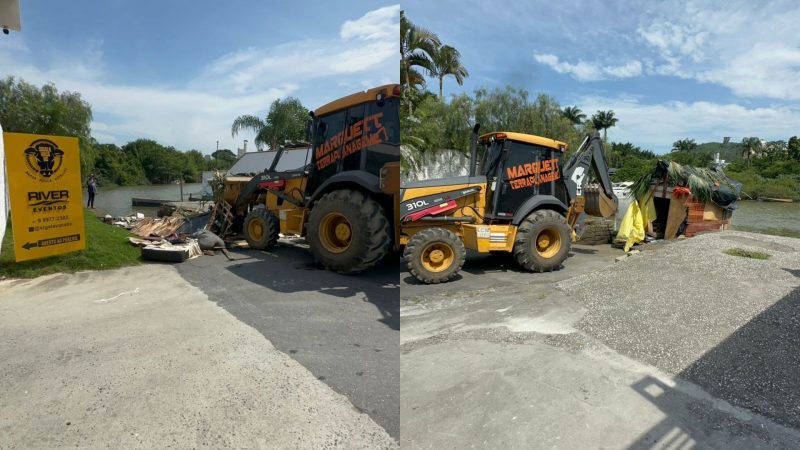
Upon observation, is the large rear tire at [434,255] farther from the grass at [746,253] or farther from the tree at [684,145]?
the tree at [684,145]

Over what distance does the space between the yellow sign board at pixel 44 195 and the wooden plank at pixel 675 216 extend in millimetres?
12443

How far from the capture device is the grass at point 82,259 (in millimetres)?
6871

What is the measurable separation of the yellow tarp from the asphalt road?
23.1ft

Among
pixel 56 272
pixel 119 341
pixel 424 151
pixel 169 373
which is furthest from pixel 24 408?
pixel 424 151

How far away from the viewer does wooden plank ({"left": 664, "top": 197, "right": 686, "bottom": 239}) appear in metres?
11.3

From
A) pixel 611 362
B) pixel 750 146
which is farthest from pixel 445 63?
pixel 750 146

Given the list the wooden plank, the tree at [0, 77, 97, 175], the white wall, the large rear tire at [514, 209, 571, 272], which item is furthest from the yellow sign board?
the tree at [0, 77, 97, 175]

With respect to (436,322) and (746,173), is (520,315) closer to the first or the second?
(436,322)

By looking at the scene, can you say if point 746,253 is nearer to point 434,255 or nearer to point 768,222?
point 434,255

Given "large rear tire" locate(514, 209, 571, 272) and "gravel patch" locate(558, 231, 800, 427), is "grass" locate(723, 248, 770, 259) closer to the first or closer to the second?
"gravel patch" locate(558, 231, 800, 427)

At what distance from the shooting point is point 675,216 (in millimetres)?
11398

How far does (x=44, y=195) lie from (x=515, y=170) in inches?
300

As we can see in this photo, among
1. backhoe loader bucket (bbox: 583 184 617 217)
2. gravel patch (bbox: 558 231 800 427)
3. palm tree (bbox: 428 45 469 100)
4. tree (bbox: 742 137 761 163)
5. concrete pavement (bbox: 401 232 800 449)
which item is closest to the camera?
concrete pavement (bbox: 401 232 800 449)

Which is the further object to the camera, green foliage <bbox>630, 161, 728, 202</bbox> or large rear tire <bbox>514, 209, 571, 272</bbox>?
green foliage <bbox>630, 161, 728, 202</bbox>
